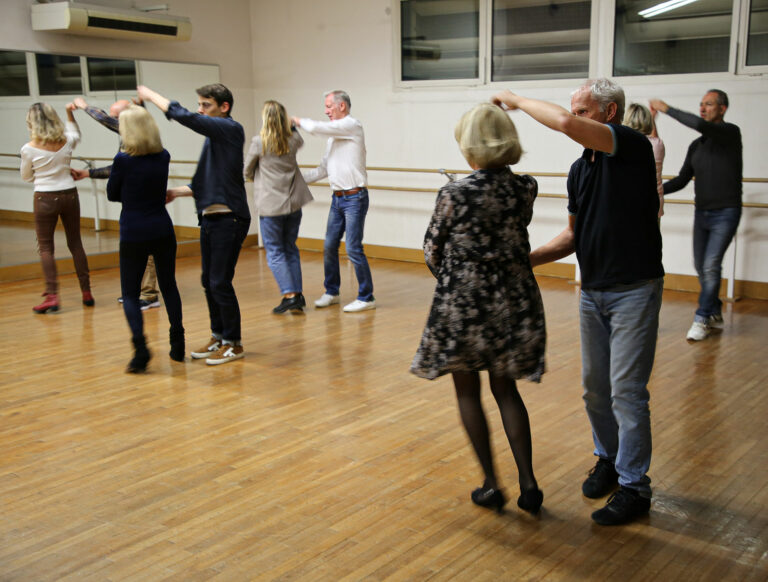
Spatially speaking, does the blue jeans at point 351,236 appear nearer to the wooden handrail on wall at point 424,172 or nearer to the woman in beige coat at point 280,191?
the woman in beige coat at point 280,191

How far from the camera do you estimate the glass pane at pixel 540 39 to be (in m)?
7.36

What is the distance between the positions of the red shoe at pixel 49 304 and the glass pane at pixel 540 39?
461cm

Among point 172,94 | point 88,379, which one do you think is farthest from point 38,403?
point 172,94

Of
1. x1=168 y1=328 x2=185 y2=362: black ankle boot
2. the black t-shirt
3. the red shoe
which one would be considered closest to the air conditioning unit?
the red shoe

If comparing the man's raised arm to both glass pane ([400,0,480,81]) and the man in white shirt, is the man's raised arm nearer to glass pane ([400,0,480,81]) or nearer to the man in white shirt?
the man in white shirt

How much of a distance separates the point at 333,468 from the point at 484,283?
1.13 m

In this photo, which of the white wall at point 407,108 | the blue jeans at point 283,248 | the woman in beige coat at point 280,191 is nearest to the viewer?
the woman in beige coat at point 280,191

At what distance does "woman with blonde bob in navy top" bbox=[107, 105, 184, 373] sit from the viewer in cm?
429

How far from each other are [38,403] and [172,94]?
5.54 m

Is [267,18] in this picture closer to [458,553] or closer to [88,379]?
[88,379]

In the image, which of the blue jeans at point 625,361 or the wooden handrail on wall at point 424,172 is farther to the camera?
the wooden handrail on wall at point 424,172

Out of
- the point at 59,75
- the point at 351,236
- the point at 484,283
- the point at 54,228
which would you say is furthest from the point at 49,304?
the point at 484,283

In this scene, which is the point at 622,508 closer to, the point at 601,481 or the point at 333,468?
the point at 601,481

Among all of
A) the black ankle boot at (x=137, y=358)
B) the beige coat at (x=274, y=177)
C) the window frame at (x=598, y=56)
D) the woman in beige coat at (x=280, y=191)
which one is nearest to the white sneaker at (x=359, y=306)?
the woman in beige coat at (x=280, y=191)
